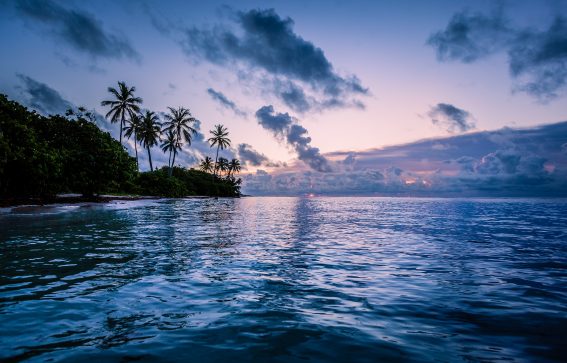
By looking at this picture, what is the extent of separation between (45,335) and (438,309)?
23.6 feet

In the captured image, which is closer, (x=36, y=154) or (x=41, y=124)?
(x=36, y=154)

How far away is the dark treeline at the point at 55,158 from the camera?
3484 centimetres

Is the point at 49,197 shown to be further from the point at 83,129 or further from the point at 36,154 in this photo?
the point at 83,129

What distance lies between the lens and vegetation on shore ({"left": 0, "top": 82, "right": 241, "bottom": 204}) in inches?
1389

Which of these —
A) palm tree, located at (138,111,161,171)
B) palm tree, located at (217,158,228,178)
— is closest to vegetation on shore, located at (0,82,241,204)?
palm tree, located at (138,111,161,171)

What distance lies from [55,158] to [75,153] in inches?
394

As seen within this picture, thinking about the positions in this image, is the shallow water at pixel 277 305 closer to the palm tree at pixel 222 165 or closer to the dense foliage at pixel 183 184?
the dense foliage at pixel 183 184

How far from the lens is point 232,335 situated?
5555mm

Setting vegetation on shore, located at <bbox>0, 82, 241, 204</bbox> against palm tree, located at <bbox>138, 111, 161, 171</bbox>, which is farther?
palm tree, located at <bbox>138, 111, 161, 171</bbox>

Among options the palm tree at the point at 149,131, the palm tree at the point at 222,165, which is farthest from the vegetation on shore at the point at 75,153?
the palm tree at the point at 222,165

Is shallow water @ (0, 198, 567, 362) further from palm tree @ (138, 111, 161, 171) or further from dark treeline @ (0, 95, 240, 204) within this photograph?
palm tree @ (138, 111, 161, 171)

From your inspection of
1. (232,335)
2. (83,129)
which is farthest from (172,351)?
(83,129)

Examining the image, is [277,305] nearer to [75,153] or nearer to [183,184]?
[75,153]

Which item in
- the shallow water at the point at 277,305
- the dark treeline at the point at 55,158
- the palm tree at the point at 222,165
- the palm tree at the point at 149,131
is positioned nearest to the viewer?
the shallow water at the point at 277,305
